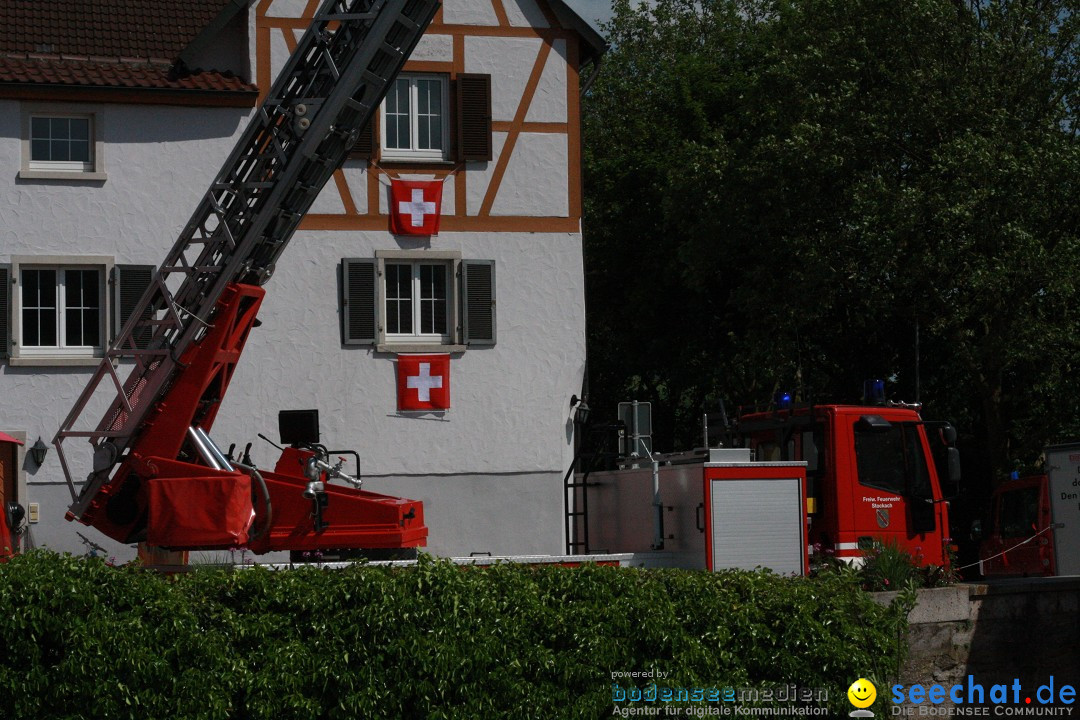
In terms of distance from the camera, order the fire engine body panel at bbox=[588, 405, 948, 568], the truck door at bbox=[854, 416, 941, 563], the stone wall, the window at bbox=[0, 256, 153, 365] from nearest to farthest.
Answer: the stone wall < the fire engine body panel at bbox=[588, 405, 948, 568] < the truck door at bbox=[854, 416, 941, 563] < the window at bbox=[0, 256, 153, 365]

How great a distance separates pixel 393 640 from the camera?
938cm

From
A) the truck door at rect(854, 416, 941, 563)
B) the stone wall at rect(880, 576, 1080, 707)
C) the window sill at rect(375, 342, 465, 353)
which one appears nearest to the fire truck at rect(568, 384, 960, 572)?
the truck door at rect(854, 416, 941, 563)

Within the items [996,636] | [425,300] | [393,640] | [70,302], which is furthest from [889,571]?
[70,302]

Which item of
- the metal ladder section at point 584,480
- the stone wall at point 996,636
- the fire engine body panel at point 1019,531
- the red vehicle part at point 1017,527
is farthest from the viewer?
the red vehicle part at point 1017,527

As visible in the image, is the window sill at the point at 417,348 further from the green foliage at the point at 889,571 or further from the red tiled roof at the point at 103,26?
the green foliage at the point at 889,571

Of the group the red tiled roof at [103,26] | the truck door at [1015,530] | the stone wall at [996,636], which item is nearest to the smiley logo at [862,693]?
the stone wall at [996,636]

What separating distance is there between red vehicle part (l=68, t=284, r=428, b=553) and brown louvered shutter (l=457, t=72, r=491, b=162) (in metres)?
8.96

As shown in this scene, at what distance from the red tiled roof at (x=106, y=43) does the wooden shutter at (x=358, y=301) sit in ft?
9.75

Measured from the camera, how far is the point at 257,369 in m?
20.7

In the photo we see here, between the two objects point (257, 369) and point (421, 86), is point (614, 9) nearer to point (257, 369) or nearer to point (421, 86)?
point (421, 86)

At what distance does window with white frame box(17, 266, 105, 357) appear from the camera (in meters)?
20.1

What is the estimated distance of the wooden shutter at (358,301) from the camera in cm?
2086

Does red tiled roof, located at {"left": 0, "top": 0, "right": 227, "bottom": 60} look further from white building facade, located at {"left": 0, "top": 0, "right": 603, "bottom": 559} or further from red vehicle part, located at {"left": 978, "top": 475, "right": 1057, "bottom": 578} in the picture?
red vehicle part, located at {"left": 978, "top": 475, "right": 1057, "bottom": 578}

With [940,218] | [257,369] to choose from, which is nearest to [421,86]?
[257,369]
